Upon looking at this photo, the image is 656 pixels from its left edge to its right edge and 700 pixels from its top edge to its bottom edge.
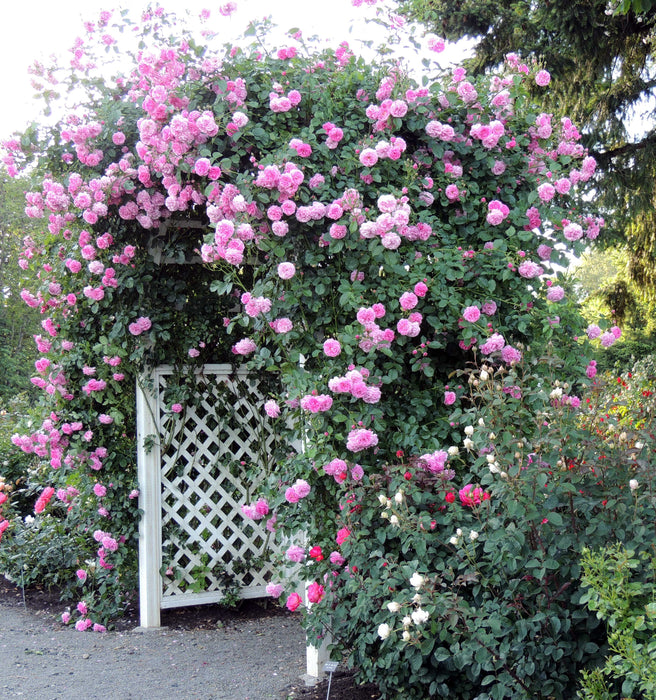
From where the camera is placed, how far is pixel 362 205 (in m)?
2.96

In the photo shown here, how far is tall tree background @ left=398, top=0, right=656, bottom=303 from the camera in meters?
7.47

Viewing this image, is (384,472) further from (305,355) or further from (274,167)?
(274,167)

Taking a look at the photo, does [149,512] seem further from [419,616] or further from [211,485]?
[419,616]

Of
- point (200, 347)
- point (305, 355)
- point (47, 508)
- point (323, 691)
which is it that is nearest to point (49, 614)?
point (47, 508)

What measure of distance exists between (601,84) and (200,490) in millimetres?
6241

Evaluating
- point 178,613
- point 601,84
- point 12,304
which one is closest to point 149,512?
point 178,613

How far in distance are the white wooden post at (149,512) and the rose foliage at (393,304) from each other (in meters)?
0.68

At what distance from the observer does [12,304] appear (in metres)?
16.2

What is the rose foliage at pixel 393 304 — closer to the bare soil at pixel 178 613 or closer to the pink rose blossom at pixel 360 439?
the pink rose blossom at pixel 360 439

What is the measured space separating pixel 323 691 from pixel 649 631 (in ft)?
4.84

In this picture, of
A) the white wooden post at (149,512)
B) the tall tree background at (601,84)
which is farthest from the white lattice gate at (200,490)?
the tall tree background at (601,84)

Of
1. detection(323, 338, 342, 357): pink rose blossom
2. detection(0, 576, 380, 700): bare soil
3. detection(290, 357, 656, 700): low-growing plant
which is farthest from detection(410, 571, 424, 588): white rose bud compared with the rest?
detection(0, 576, 380, 700): bare soil

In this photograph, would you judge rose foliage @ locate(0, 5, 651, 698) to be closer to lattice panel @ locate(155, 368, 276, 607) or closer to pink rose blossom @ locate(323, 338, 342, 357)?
pink rose blossom @ locate(323, 338, 342, 357)

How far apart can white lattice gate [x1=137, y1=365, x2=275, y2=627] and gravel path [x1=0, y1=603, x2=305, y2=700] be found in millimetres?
243
